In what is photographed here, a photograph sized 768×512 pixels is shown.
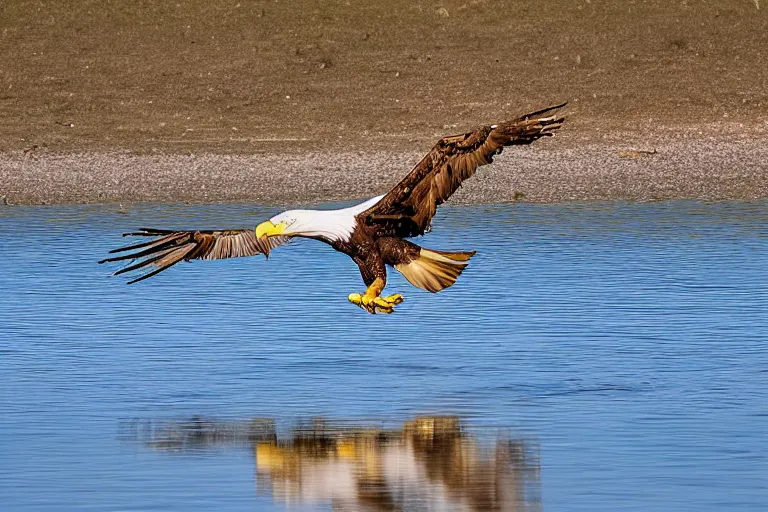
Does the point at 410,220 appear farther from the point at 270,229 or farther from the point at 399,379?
the point at 399,379

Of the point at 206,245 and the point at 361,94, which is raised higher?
the point at 361,94

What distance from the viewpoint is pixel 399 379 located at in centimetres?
1004

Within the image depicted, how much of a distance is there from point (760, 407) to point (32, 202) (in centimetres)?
941

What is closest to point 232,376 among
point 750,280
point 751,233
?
point 750,280

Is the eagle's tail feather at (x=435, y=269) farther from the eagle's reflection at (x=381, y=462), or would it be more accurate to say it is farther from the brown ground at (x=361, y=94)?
the brown ground at (x=361, y=94)

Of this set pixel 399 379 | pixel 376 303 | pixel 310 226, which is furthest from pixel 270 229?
pixel 399 379

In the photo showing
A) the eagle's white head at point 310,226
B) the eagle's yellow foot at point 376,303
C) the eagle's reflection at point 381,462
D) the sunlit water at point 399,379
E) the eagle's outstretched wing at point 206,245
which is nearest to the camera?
the eagle's reflection at point 381,462

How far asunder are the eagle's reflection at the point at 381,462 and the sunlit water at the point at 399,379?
0.6 inches

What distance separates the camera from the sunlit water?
7.92m

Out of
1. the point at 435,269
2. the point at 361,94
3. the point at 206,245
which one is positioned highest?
the point at 361,94

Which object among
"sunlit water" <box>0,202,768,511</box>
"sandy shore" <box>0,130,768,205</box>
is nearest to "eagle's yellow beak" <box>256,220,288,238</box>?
"sunlit water" <box>0,202,768,511</box>

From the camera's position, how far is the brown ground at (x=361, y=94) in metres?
17.9

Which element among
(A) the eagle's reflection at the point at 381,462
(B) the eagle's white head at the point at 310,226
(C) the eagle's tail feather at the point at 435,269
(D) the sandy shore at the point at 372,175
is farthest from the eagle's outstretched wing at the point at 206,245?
(D) the sandy shore at the point at 372,175

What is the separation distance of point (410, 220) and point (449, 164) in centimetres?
36
